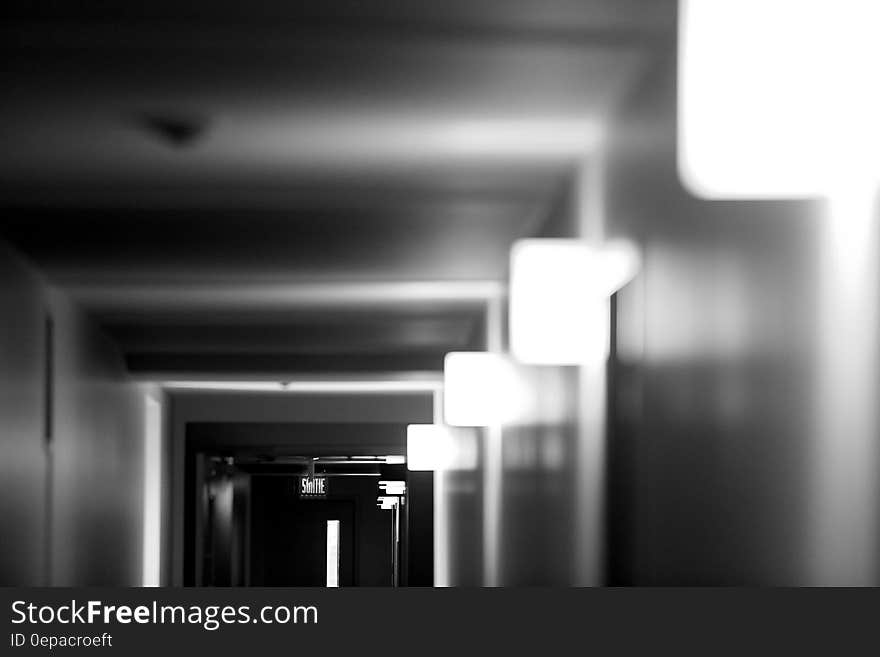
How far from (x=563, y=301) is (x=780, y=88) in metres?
1.49

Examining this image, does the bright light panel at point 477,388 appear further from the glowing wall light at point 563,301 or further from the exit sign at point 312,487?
the exit sign at point 312,487

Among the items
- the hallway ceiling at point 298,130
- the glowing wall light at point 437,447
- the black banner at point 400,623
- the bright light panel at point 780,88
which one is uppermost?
the hallway ceiling at point 298,130

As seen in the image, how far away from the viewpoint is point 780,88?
1.31 meters

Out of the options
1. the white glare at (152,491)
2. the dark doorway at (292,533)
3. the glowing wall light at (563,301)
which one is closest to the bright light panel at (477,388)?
the glowing wall light at (563,301)

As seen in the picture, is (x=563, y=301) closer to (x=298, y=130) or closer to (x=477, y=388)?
(x=298, y=130)

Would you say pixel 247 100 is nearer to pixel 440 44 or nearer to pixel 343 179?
pixel 440 44

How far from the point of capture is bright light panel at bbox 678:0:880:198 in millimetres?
1294

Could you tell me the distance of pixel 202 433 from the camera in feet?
30.7

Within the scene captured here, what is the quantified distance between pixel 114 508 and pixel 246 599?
5.80m

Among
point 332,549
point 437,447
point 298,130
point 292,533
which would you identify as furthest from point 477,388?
point 292,533

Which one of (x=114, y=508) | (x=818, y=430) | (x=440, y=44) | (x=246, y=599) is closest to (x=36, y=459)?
(x=114, y=508)

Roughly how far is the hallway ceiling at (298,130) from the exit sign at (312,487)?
942cm

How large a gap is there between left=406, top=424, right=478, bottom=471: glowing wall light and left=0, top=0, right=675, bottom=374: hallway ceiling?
125 cm

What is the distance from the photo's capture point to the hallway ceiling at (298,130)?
7.77ft
